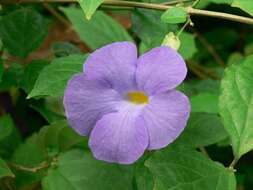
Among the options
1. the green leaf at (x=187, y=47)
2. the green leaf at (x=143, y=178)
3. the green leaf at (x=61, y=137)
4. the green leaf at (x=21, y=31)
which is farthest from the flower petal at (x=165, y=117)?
the green leaf at (x=187, y=47)

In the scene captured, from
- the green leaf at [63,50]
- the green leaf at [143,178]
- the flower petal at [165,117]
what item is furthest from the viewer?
the green leaf at [63,50]

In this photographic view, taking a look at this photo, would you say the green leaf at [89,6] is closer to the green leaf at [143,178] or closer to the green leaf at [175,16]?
the green leaf at [175,16]

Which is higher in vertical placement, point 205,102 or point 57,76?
point 57,76

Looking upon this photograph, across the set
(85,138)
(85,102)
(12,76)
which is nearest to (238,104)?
(85,102)

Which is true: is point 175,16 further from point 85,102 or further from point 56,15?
point 56,15

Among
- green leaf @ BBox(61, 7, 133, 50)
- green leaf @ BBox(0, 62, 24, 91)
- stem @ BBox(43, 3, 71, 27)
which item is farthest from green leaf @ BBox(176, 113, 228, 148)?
stem @ BBox(43, 3, 71, 27)

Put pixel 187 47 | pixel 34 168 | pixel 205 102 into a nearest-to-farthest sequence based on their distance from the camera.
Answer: pixel 34 168, pixel 205 102, pixel 187 47
